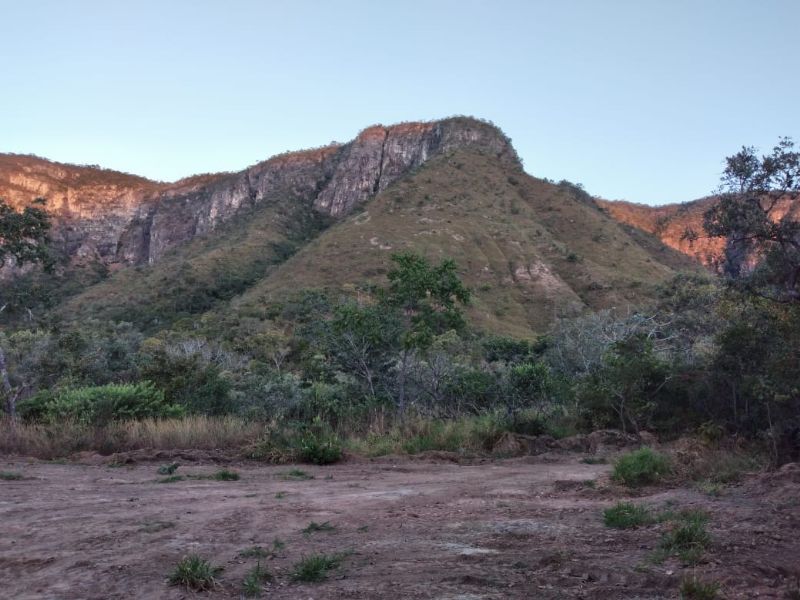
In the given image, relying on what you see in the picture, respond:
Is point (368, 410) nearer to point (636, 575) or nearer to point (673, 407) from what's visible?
point (673, 407)

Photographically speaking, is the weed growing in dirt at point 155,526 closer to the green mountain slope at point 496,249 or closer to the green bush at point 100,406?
the green bush at point 100,406

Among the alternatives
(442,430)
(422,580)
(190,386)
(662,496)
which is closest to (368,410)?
(442,430)

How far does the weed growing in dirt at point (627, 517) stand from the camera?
5.80m

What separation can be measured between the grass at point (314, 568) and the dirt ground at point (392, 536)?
78mm

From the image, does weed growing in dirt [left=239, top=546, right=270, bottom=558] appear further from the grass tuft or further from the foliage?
the foliage

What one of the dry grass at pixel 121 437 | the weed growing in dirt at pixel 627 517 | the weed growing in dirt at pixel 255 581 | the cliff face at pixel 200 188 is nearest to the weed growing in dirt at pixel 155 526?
the weed growing in dirt at pixel 255 581

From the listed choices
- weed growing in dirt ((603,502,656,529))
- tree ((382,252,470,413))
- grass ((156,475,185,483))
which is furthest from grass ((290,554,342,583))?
tree ((382,252,470,413))

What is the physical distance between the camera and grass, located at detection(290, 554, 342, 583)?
4379 mm

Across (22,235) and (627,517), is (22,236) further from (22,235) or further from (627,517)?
(627,517)

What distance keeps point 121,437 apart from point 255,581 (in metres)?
8.66

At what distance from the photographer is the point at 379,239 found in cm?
6481

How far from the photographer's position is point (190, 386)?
1521 centimetres

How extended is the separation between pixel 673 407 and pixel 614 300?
4367cm

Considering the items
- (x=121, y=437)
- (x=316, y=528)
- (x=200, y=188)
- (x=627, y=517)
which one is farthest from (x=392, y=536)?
(x=200, y=188)
